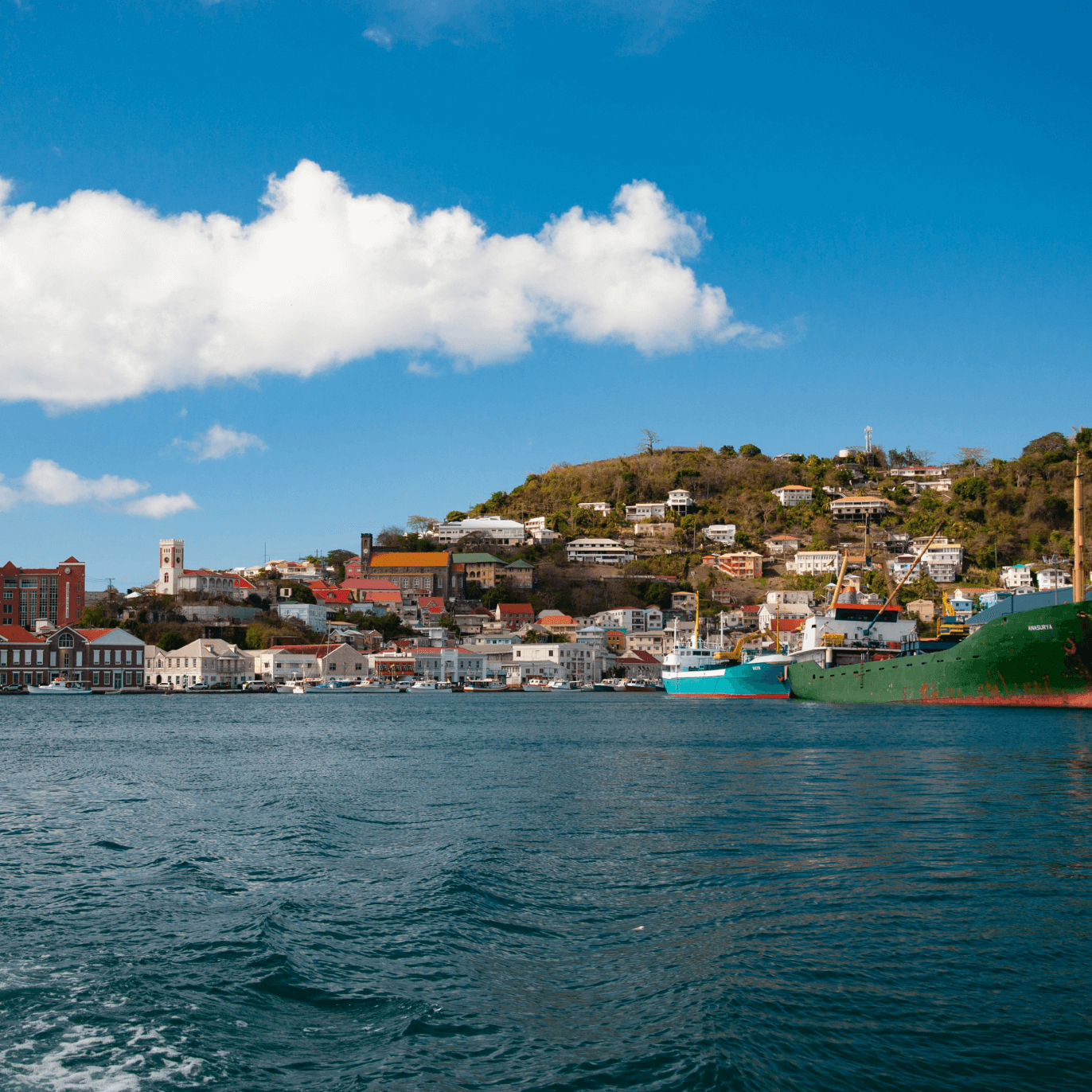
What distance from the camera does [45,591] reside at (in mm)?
119750

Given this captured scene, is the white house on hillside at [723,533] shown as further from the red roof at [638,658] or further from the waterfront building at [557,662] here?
the waterfront building at [557,662]

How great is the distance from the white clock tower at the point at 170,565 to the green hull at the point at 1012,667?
102 meters

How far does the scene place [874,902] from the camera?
9.46 m

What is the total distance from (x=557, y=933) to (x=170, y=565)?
127m

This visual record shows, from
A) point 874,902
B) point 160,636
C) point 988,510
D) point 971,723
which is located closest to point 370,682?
point 160,636

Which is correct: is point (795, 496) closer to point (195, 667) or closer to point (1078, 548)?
point (195, 667)

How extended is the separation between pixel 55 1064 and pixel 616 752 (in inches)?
834

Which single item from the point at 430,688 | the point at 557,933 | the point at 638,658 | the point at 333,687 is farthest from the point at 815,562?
the point at 557,933

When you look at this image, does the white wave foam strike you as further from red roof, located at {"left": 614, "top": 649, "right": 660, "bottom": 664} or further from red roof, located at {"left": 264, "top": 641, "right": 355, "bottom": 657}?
red roof, located at {"left": 614, "top": 649, "right": 660, "bottom": 664}

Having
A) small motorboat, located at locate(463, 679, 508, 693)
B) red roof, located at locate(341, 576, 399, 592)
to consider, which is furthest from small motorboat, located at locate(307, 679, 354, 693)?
red roof, located at locate(341, 576, 399, 592)

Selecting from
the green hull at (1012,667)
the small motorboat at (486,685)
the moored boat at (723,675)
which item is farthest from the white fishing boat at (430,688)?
the green hull at (1012,667)

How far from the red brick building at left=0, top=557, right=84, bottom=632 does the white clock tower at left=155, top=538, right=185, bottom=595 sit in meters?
9.80

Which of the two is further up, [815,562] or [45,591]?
[815,562]

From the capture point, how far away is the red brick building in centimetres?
11919
